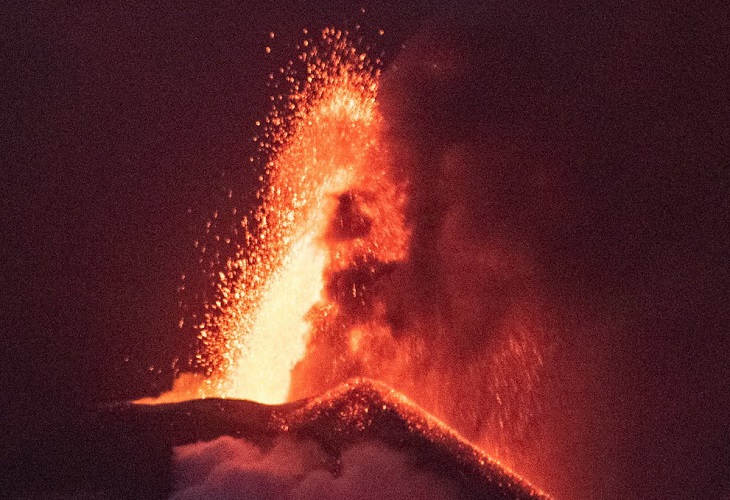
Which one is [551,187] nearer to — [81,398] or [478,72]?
[478,72]

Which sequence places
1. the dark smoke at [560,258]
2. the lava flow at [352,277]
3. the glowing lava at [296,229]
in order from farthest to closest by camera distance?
1. the glowing lava at [296,229]
2. the lava flow at [352,277]
3. the dark smoke at [560,258]

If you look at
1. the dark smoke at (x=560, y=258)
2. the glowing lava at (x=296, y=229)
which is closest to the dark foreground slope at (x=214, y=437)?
the dark smoke at (x=560, y=258)

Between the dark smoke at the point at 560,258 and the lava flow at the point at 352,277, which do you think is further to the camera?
the lava flow at the point at 352,277

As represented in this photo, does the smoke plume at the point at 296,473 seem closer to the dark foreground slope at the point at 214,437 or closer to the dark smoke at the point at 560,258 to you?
the dark foreground slope at the point at 214,437

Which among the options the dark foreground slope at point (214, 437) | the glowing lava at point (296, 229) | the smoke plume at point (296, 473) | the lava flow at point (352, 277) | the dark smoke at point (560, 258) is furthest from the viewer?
the glowing lava at point (296, 229)

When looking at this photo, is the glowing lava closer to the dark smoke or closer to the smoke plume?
the dark smoke

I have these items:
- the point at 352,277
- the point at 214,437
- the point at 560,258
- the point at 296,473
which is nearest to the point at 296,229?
the point at 352,277
